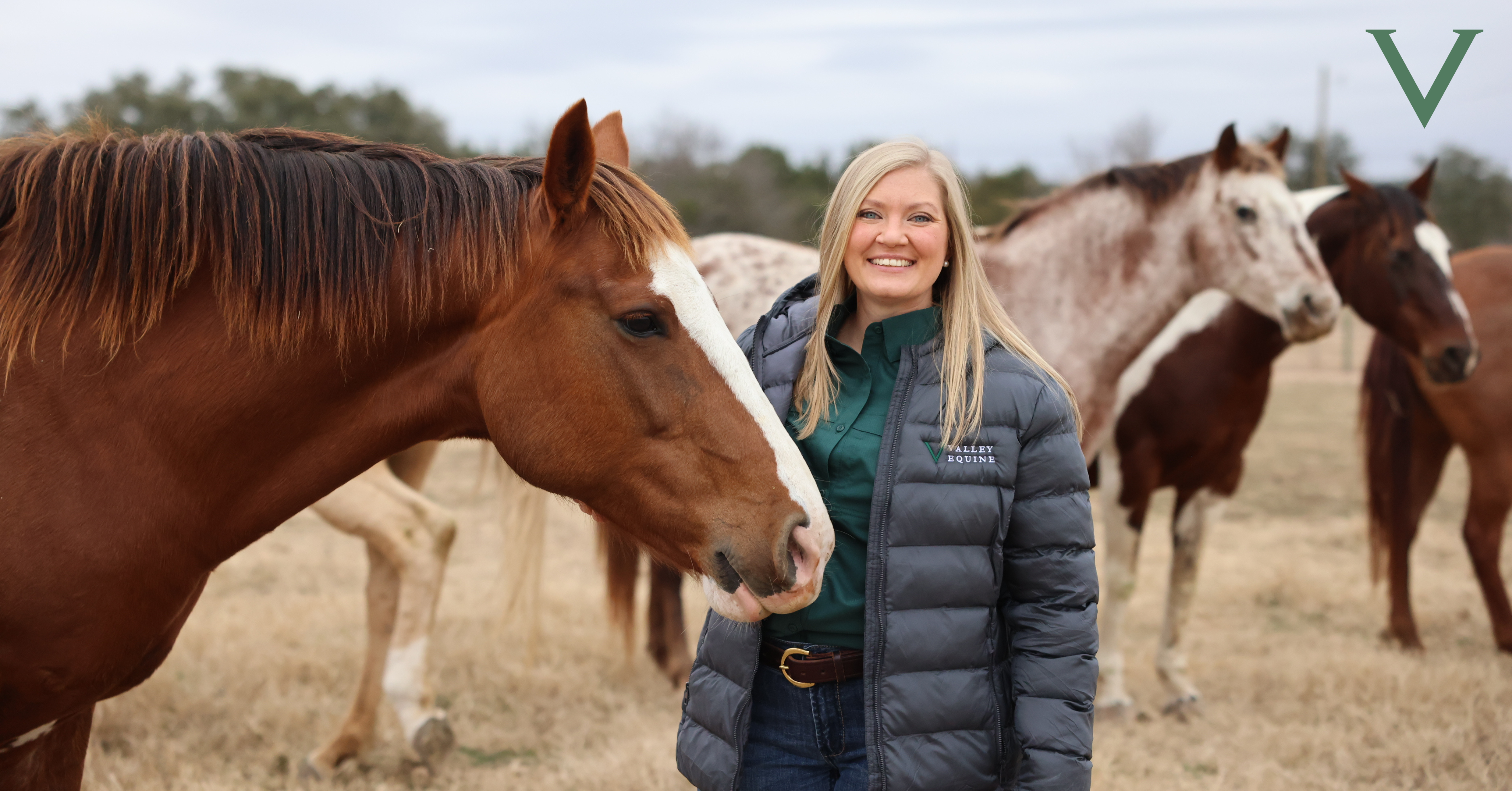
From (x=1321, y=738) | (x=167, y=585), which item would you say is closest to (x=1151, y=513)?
(x=1321, y=738)

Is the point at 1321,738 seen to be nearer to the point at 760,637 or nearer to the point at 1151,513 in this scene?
the point at 760,637

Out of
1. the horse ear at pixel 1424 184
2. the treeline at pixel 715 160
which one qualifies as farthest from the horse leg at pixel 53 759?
the treeline at pixel 715 160

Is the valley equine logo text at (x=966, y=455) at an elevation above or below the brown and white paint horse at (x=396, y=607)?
above

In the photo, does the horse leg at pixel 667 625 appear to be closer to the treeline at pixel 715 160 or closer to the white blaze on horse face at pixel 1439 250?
the white blaze on horse face at pixel 1439 250

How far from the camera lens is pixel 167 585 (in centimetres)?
175

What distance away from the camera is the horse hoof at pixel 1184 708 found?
4.47 meters

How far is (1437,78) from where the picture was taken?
3871mm

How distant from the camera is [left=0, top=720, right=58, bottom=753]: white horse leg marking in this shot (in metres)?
1.82

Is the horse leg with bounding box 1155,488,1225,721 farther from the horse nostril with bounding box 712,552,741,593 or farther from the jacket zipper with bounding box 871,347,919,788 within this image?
the horse nostril with bounding box 712,552,741,593

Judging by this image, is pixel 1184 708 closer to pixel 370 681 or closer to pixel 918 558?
pixel 918 558

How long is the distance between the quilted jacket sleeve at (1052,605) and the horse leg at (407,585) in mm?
2607

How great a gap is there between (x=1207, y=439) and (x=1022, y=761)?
349cm

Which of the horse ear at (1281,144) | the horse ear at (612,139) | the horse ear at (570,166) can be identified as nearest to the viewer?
the horse ear at (570,166)

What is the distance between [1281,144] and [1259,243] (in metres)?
0.69
